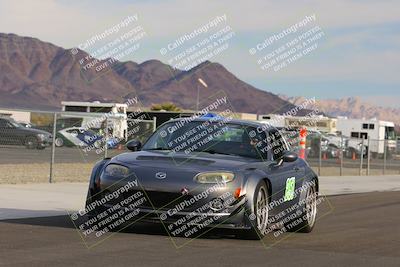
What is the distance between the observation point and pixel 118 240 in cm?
892

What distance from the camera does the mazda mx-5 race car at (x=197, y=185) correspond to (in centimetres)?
910

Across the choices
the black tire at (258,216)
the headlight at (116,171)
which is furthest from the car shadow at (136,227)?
the headlight at (116,171)

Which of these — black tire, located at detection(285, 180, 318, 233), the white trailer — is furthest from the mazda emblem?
the white trailer

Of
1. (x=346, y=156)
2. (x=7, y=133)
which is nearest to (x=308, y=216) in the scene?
(x=7, y=133)

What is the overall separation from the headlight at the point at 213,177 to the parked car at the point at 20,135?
34.9 ft

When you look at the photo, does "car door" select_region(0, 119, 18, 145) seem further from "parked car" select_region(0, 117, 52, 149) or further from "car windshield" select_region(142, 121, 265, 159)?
"car windshield" select_region(142, 121, 265, 159)

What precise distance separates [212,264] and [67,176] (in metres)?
13.5

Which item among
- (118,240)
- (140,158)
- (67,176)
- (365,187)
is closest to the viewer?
(118,240)

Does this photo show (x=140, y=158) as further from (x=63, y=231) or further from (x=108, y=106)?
Answer: (x=108, y=106)

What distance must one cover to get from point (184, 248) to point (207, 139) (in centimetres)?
226

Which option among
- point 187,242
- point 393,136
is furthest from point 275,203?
point 393,136

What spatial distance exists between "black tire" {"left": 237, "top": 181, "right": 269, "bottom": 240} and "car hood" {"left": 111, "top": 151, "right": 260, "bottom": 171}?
0.37 meters

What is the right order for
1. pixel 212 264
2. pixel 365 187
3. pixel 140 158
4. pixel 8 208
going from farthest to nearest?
1. pixel 365 187
2. pixel 8 208
3. pixel 140 158
4. pixel 212 264

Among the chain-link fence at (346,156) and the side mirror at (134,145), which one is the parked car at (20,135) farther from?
the chain-link fence at (346,156)
